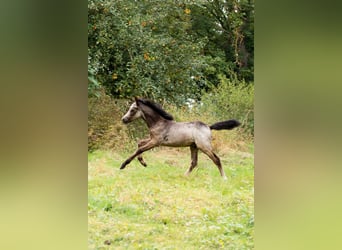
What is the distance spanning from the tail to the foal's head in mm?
438

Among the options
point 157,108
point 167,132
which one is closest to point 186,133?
point 167,132

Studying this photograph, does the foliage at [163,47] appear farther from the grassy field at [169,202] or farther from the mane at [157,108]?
the grassy field at [169,202]

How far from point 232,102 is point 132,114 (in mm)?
597

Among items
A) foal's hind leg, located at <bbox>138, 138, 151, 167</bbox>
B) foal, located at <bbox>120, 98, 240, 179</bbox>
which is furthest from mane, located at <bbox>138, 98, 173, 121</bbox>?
foal's hind leg, located at <bbox>138, 138, 151, 167</bbox>

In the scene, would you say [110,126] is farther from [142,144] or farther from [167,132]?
[167,132]

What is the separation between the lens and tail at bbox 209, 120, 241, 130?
239 centimetres

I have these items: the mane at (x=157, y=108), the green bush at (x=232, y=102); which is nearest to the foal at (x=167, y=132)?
the mane at (x=157, y=108)

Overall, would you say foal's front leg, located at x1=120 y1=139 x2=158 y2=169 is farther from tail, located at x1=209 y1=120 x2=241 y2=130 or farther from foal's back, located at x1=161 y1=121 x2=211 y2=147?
tail, located at x1=209 y1=120 x2=241 y2=130

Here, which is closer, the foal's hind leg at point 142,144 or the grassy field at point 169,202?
the grassy field at point 169,202

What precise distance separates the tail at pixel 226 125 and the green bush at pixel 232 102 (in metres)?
0.03

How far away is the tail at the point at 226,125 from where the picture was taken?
2395 mm

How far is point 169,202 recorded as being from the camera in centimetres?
241
